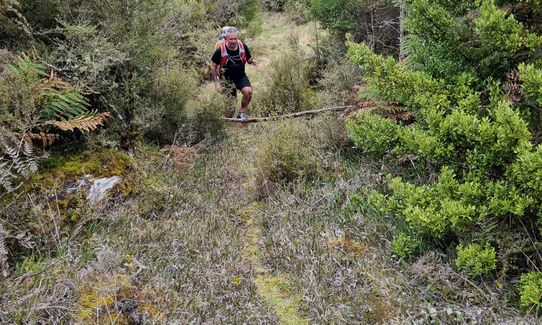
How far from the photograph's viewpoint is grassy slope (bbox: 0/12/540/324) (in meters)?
3.30

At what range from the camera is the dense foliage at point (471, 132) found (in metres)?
3.32

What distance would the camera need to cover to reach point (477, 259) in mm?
3320

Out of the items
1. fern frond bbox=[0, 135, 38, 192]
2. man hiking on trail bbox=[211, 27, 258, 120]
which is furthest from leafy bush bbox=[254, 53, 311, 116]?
fern frond bbox=[0, 135, 38, 192]

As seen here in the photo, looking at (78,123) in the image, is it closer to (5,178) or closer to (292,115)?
(5,178)

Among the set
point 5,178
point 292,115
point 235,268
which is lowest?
point 235,268

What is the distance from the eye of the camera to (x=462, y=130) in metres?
3.46

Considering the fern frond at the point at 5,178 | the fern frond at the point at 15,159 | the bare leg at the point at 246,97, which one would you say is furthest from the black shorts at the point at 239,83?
the fern frond at the point at 5,178

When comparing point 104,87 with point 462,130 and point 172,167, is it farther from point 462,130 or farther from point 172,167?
point 462,130

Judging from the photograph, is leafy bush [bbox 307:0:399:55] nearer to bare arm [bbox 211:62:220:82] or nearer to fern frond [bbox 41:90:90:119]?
bare arm [bbox 211:62:220:82]

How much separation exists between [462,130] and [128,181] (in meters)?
3.31

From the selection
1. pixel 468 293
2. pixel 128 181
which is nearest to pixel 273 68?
pixel 128 181

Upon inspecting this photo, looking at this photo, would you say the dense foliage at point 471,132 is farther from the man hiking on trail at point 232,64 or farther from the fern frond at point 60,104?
the man hiking on trail at point 232,64

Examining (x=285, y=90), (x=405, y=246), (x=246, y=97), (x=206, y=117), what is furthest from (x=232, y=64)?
(x=405, y=246)

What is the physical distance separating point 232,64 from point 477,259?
5.86m
